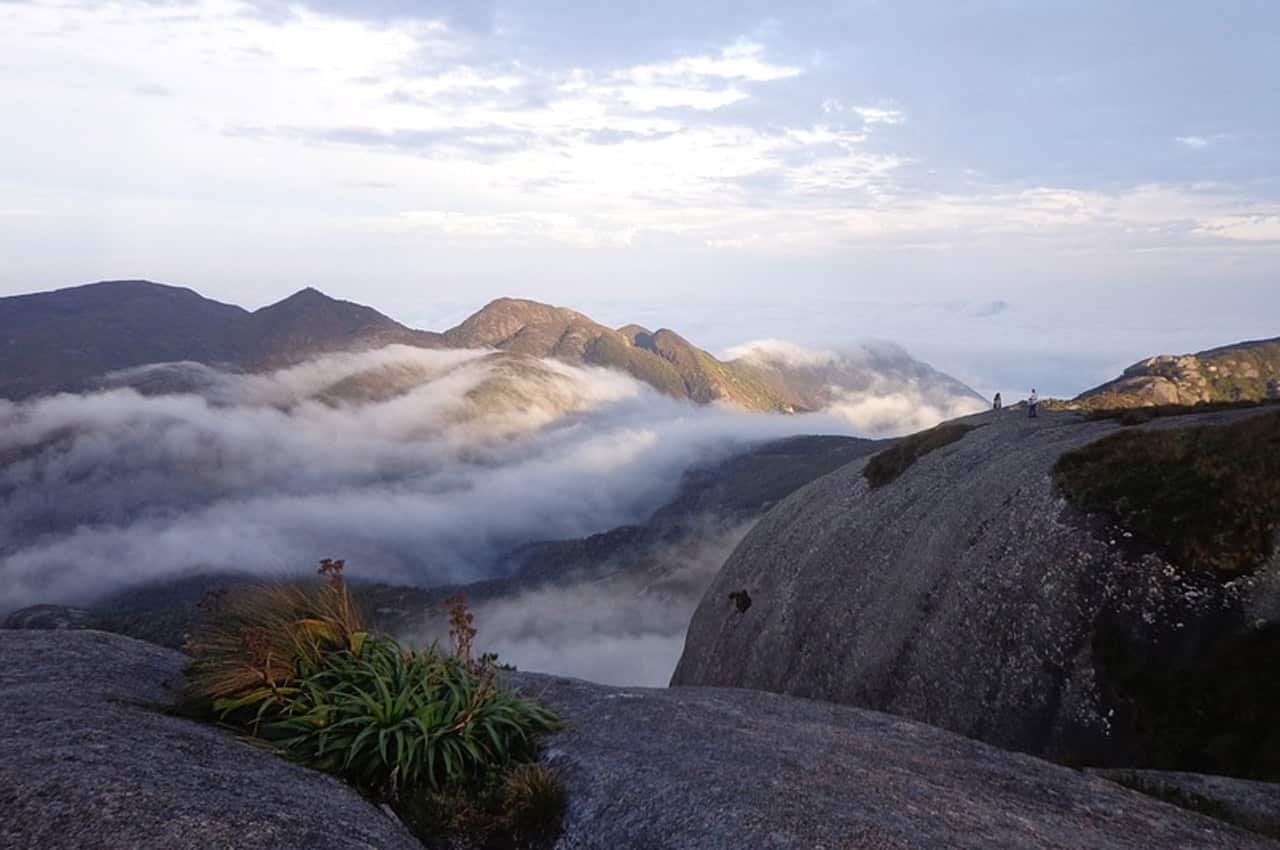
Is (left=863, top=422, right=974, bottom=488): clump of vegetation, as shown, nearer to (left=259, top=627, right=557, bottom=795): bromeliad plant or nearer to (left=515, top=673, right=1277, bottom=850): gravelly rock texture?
(left=515, top=673, right=1277, bottom=850): gravelly rock texture

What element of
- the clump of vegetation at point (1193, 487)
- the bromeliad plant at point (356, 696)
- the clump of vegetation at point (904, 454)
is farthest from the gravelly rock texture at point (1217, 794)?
the clump of vegetation at point (904, 454)

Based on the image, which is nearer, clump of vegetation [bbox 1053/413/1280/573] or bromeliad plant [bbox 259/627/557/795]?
bromeliad plant [bbox 259/627/557/795]

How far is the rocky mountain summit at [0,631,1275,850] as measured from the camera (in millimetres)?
10070

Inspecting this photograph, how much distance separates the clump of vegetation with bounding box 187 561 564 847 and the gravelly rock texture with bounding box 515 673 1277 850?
0.86 meters

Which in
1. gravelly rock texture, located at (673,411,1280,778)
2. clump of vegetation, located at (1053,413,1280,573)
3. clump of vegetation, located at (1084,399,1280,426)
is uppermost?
clump of vegetation, located at (1084,399,1280,426)

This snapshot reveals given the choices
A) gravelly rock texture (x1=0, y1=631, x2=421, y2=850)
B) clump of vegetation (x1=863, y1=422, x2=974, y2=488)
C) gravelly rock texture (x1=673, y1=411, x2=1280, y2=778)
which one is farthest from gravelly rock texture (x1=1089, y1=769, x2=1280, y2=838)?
clump of vegetation (x1=863, y1=422, x2=974, y2=488)

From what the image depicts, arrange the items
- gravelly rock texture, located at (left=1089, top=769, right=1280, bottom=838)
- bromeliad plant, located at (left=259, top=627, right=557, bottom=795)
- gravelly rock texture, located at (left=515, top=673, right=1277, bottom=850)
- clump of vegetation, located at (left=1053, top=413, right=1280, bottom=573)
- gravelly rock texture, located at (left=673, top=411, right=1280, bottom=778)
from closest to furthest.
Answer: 1. gravelly rock texture, located at (left=515, top=673, right=1277, bottom=850)
2. bromeliad plant, located at (left=259, top=627, right=557, bottom=795)
3. gravelly rock texture, located at (left=1089, top=769, right=1280, bottom=838)
4. gravelly rock texture, located at (left=673, top=411, right=1280, bottom=778)
5. clump of vegetation, located at (left=1053, top=413, right=1280, bottom=573)

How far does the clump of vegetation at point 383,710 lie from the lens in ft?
41.0

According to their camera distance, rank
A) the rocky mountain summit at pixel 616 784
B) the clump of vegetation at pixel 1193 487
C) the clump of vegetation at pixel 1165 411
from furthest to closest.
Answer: the clump of vegetation at pixel 1165 411 → the clump of vegetation at pixel 1193 487 → the rocky mountain summit at pixel 616 784

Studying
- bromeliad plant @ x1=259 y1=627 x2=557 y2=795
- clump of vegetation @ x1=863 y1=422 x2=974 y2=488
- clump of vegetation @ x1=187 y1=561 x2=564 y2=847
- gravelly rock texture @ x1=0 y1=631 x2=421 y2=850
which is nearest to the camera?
gravelly rock texture @ x1=0 y1=631 x2=421 y2=850

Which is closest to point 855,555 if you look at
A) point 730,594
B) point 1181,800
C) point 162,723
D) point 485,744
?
point 730,594

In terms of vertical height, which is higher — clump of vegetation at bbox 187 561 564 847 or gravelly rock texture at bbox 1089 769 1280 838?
clump of vegetation at bbox 187 561 564 847

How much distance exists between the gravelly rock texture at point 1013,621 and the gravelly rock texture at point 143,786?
21.1m

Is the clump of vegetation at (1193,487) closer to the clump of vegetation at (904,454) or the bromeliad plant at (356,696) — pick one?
the clump of vegetation at (904,454)
